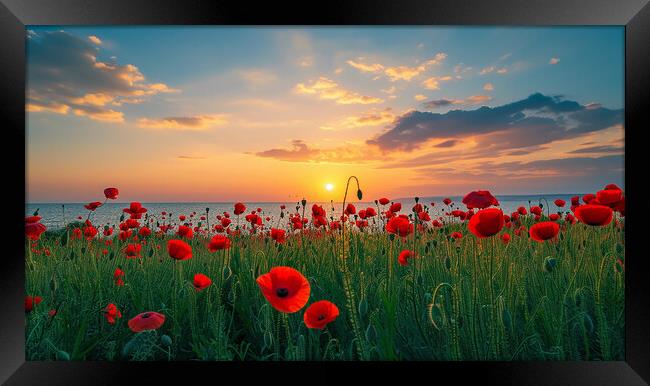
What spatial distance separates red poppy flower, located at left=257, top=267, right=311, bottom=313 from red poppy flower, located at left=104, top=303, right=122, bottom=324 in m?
1.08

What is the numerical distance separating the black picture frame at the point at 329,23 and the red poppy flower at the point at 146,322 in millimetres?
349

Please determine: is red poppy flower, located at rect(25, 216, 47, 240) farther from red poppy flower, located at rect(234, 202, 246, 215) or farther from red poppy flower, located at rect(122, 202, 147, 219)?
red poppy flower, located at rect(234, 202, 246, 215)

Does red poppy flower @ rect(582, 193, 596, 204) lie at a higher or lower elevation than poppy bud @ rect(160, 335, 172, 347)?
higher

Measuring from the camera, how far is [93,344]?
88.7 inches

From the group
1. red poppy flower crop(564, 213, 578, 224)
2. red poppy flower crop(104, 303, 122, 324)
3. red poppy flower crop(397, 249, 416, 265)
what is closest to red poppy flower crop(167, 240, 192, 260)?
red poppy flower crop(104, 303, 122, 324)

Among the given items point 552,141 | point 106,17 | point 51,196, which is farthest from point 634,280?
point 51,196

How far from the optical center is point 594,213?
2084 mm

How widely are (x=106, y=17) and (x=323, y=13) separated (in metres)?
1.18

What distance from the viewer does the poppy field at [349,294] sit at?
85.0 inches

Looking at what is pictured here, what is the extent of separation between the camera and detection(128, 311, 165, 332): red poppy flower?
76.7 inches

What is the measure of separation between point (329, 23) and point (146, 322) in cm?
179

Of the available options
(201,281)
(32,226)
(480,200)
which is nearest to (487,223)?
(480,200)

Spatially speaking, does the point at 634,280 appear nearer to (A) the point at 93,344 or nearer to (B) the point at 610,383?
(B) the point at 610,383

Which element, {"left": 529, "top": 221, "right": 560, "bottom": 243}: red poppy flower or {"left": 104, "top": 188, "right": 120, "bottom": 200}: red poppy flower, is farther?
{"left": 104, "top": 188, "right": 120, "bottom": 200}: red poppy flower
